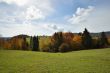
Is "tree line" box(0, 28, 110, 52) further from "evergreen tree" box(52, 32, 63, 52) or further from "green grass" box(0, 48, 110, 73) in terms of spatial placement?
"green grass" box(0, 48, 110, 73)

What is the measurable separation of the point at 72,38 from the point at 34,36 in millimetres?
26427

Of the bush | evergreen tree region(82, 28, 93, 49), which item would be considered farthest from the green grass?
evergreen tree region(82, 28, 93, 49)

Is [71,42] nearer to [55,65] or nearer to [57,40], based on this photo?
[57,40]

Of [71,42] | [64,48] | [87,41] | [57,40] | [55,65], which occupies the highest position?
[57,40]

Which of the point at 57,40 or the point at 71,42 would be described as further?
the point at 71,42

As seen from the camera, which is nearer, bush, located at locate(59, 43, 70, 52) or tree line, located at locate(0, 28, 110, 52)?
bush, located at locate(59, 43, 70, 52)

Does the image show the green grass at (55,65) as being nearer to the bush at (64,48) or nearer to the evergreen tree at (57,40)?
the bush at (64,48)

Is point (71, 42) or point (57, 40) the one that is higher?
point (57, 40)

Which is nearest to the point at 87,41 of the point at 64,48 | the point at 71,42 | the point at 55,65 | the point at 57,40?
the point at 71,42

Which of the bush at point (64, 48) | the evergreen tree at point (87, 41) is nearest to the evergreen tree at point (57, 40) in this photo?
the bush at point (64, 48)

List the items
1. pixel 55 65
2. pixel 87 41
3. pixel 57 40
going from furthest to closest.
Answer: pixel 57 40 < pixel 87 41 < pixel 55 65

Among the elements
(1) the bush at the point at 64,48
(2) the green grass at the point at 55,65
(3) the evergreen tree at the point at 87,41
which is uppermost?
(3) the evergreen tree at the point at 87,41

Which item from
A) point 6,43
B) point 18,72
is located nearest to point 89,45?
point 6,43

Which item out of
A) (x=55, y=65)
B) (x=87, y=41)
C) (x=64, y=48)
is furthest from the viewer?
(x=87, y=41)
